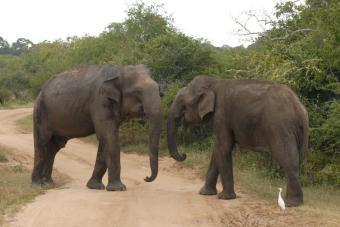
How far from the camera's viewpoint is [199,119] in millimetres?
11492

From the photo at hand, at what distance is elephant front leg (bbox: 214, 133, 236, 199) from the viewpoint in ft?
36.0

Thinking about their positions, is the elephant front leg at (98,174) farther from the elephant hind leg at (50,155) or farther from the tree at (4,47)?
the tree at (4,47)

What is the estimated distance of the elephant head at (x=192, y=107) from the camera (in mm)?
11250

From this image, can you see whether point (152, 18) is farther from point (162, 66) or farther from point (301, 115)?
point (301, 115)

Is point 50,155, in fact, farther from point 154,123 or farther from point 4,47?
point 4,47

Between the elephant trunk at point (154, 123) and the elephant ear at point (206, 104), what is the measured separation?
0.79 m

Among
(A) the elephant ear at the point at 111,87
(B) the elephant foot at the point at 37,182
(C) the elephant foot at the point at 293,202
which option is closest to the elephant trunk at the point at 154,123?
(A) the elephant ear at the point at 111,87

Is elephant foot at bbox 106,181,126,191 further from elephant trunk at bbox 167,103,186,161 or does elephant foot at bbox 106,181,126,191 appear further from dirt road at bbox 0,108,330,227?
elephant trunk at bbox 167,103,186,161

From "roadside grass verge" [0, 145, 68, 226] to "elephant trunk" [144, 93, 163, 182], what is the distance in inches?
88.9

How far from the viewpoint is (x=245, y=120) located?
421 inches

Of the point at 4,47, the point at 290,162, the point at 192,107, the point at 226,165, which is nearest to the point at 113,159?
the point at 192,107

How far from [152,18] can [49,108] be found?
53.9 feet

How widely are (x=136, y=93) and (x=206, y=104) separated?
1488 millimetres

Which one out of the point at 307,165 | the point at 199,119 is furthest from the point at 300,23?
the point at 199,119
